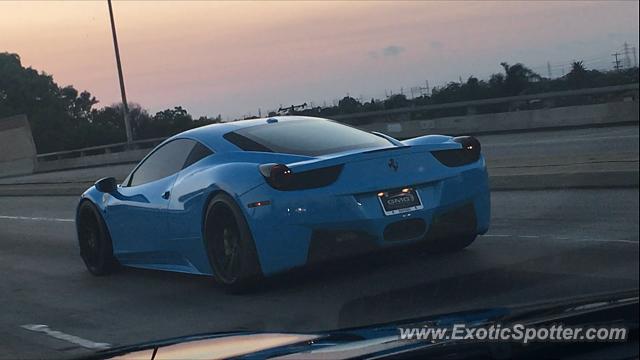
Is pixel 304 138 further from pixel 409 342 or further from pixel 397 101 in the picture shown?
pixel 409 342

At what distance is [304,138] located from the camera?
24.2 feet

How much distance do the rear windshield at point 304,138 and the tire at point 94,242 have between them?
7.06 feet

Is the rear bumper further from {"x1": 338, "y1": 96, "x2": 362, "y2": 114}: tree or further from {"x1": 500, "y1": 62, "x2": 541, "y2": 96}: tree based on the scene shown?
{"x1": 500, "y1": 62, "x2": 541, "y2": 96}: tree

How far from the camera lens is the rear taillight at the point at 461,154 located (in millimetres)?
6914

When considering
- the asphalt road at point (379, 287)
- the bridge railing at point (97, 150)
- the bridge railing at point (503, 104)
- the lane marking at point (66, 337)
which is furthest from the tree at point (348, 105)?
the bridge railing at point (97, 150)

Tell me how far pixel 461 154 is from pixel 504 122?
211cm

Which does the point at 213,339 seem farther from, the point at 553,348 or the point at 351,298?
the point at 351,298

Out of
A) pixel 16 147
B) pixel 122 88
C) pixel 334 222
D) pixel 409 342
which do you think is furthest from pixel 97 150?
pixel 409 342

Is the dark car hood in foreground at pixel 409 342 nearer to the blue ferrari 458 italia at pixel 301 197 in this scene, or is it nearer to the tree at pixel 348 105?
the blue ferrari 458 italia at pixel 301 197

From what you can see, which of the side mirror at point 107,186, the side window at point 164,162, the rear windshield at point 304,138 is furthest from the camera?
the side mirror at point 107,186

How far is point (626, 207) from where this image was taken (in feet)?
20.4

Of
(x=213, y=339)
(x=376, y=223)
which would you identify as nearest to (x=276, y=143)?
(x=376, y=223)

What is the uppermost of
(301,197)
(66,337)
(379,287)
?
(301,197)

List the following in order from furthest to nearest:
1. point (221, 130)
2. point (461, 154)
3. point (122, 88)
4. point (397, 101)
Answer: point (122, 88) < point (221, 130) < point (461, 154) < point (397, 101)
